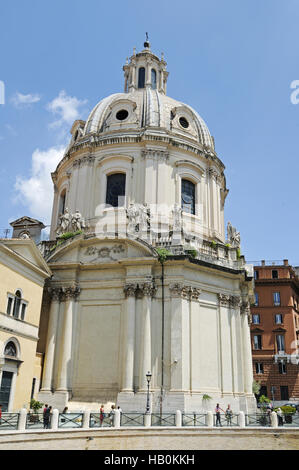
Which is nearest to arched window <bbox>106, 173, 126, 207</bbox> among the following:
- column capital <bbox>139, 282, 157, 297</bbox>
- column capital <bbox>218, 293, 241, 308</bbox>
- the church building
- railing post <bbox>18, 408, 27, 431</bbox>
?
the church building

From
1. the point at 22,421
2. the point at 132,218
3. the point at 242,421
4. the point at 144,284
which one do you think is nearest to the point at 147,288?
the point at 144,284

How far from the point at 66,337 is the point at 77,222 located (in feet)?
27.1

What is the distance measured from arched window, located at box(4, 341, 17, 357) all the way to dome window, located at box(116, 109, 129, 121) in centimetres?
2157

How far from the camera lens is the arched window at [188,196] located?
36.8 meters

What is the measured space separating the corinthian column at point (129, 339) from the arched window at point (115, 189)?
8.89 m

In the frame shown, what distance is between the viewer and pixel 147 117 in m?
38.3

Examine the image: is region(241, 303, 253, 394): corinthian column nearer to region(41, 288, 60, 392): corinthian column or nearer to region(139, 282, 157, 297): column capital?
region(139, 282, 157, 297): column capital

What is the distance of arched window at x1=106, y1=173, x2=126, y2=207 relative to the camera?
36219mm

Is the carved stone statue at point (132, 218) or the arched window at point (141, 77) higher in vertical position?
the arched window at point (141, 77)

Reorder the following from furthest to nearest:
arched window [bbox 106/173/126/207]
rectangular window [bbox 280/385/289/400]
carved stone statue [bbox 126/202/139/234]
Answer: rectangular window [bbox 280/385/289/400] → arched window [bbox 106/173/126/207] → carved stone statue [bbox 126/202/139/234]

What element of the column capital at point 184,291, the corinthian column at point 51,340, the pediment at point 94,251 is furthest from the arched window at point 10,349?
the column capital at point 184,291

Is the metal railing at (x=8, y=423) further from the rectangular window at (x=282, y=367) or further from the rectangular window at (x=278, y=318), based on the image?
the rectangular window at (x=278, y=318)

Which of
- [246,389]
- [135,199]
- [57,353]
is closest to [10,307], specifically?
[57,353]

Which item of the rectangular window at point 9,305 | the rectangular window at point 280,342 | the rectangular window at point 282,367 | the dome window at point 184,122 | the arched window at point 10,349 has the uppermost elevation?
the dome window at point 184,122
